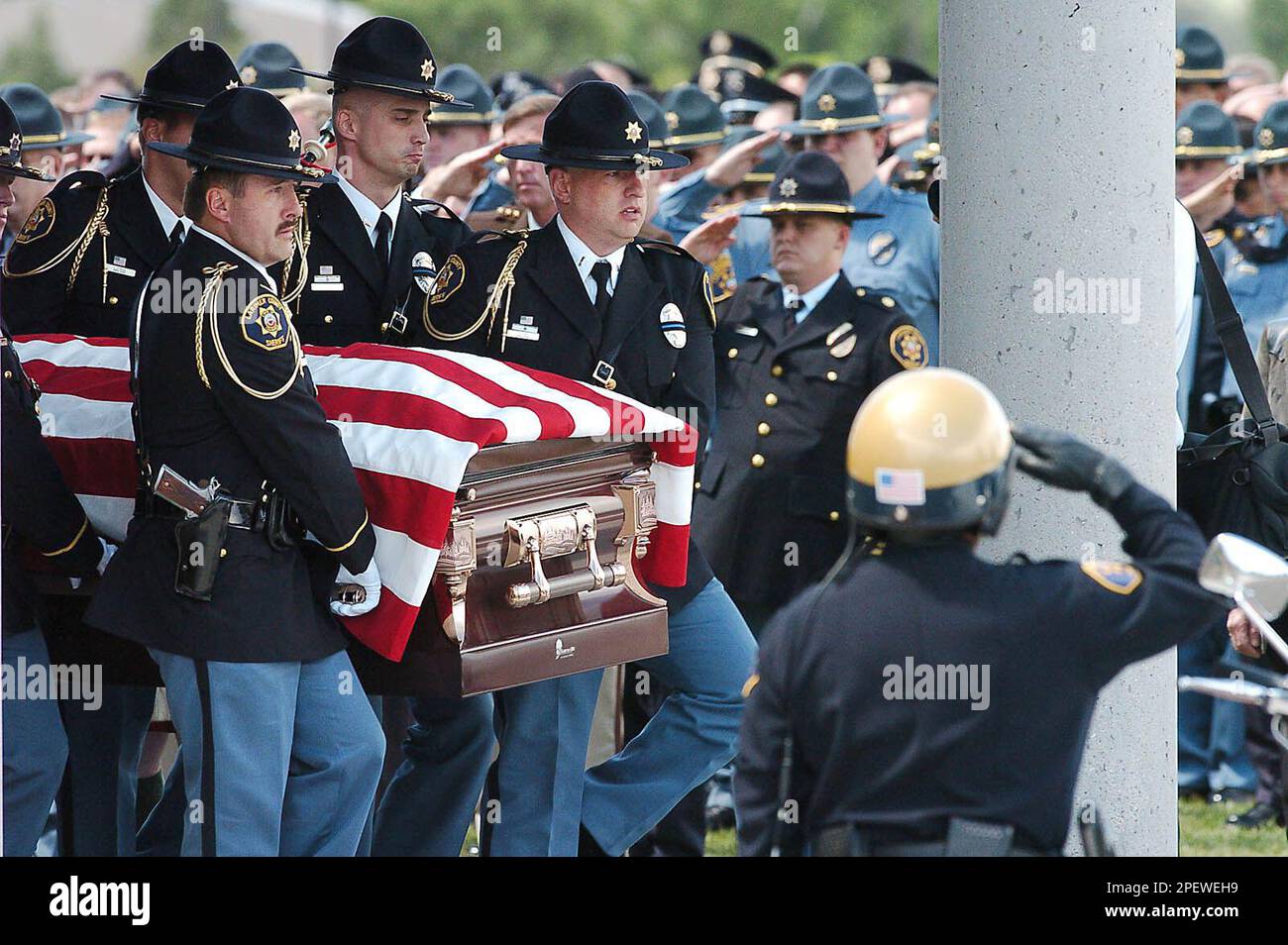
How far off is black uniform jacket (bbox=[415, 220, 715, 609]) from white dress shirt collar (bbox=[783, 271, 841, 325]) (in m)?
1.02

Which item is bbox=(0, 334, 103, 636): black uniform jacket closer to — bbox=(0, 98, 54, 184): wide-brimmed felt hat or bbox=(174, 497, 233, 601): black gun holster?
bbox=(174, 497, 233, 601): black gun holster

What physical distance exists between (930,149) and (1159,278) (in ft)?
13.2

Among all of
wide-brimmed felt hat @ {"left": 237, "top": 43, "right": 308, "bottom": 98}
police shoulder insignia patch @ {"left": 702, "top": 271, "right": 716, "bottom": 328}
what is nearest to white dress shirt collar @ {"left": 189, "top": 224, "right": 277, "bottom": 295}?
police shoulder insignia patch @ {"left": 702, "top": 271, "right": 716, "bottom": 328}

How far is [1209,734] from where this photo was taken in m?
8.20

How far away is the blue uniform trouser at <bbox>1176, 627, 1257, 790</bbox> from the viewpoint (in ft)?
26.1

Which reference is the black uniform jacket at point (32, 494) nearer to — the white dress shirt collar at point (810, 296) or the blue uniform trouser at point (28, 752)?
the blue uniform trouser at point (28, 752)

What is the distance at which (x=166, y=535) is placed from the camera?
4.93m

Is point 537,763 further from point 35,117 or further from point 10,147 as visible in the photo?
point 35,117

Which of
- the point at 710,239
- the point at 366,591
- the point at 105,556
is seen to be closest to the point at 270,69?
the point at 710,239

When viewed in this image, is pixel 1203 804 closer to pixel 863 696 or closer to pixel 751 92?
pixel 863 696

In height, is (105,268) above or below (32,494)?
above

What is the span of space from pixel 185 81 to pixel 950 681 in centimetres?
313

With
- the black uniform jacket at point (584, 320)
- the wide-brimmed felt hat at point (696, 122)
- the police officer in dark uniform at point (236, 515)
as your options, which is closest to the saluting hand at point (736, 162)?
the wide-brimmed felt hat at point (696, 122)
